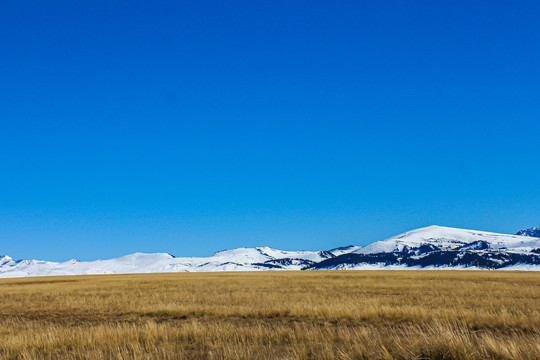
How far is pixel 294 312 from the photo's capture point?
15.5m

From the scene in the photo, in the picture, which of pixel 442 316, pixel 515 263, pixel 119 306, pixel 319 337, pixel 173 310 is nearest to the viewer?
pixel 319 337

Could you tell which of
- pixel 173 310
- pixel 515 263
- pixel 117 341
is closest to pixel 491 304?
pixel 173 310

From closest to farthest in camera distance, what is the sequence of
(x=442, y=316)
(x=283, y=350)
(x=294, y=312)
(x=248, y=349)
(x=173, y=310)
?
(x=248, y=349) < (x=283, y=350) < (x=442, y=316) < (x=294, y=312) < (x=173, y=310)

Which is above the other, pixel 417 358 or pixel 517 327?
pixel 417 358

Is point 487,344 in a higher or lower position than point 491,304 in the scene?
higher

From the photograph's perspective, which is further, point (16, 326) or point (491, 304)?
point (491, 304)

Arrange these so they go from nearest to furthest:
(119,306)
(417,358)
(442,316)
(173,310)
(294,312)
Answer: (417,358) → (442,316) → (294,312) → (173,310) → (119,306)

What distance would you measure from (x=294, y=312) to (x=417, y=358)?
9618 mm

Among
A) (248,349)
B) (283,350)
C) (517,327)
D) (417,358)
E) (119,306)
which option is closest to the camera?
(417,358)

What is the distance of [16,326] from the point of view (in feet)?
46.3

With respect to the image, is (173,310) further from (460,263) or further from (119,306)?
(460,263)

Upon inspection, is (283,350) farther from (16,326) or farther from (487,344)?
(16,326)

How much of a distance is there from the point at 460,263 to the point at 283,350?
17668 centimetres

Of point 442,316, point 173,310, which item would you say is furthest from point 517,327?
point 173,310
